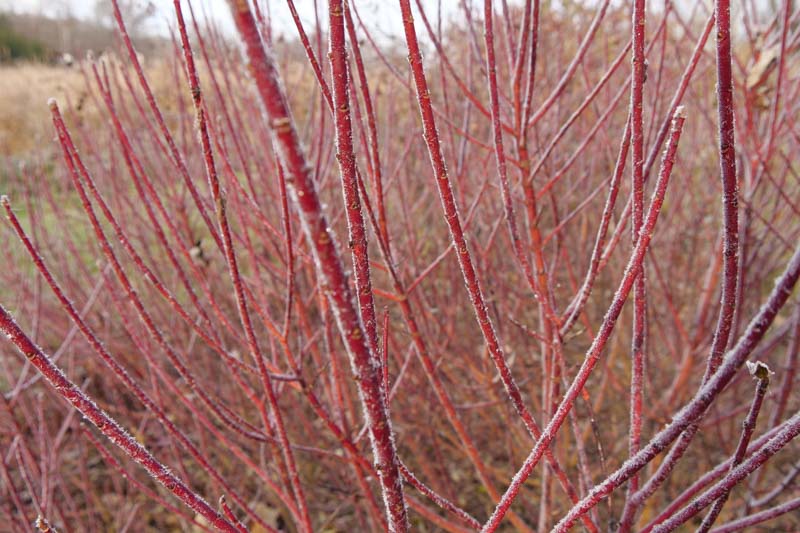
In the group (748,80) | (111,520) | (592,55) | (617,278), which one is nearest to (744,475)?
(748,80)

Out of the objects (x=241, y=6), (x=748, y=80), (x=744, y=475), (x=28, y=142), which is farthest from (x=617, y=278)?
(x=28, y=142)

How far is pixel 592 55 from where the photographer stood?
3.75 meters

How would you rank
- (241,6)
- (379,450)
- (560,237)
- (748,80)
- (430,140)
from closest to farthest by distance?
(241,6) → (379,450) → (430,140) → (560,237) → (748,80)

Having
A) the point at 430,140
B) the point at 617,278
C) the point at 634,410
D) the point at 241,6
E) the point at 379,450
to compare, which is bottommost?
the point at 617,278

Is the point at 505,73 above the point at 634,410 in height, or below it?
above

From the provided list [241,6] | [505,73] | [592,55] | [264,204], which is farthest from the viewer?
[592,55]

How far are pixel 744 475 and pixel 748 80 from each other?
5.95ft

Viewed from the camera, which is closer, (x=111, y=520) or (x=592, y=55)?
(x=111, y=520)

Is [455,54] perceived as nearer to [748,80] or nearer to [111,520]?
[748,80]

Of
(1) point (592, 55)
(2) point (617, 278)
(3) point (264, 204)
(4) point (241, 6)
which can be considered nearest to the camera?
(4) point (241, 6)

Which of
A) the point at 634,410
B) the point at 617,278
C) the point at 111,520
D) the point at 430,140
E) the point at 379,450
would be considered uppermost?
the point at 430,140

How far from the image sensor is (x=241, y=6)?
359 millimetres

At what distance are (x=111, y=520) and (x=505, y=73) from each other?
324 centimetres

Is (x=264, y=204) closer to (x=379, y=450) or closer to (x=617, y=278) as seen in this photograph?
(x=617, y=278)
